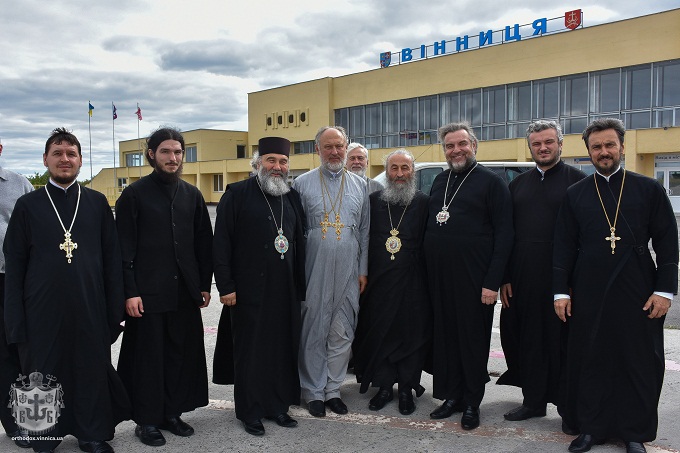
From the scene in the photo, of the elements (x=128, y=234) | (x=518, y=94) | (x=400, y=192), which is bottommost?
(x=128, y=234)

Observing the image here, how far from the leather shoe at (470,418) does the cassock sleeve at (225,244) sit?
188 cm

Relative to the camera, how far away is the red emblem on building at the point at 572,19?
91.0ft

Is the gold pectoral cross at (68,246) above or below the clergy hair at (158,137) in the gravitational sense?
below

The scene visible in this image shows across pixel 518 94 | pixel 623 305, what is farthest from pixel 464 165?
pixel 518 94

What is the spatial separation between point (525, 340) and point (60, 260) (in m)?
3.22

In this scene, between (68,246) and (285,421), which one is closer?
(68,246)

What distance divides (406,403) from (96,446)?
217cm

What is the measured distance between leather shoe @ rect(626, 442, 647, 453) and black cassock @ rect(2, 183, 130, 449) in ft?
10.7

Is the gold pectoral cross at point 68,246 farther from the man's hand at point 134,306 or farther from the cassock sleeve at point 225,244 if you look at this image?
the cassock sleeve at point 225,244

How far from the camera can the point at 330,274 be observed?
184 inches

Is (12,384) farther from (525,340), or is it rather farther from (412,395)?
(525,340)

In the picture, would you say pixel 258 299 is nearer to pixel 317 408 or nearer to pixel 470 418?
pixel 317 408

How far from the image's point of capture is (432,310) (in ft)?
15.5

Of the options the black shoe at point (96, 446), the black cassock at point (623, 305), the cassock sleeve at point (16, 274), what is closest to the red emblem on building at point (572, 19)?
the black cassock at point (623, 305)
